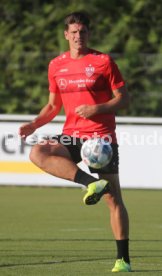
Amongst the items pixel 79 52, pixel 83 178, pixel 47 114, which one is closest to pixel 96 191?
pixel 83 178

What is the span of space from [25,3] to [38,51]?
2.81m

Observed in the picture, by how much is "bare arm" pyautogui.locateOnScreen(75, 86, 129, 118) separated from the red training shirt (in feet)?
0.24

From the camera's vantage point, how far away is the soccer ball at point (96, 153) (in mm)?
8922

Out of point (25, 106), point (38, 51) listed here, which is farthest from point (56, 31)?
point (25, 106)

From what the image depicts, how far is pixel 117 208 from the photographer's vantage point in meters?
9.31

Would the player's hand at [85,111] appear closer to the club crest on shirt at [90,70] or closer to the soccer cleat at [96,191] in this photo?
the club crest on shirt at [90,70]

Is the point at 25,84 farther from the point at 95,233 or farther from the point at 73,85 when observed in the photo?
the point at 73,85

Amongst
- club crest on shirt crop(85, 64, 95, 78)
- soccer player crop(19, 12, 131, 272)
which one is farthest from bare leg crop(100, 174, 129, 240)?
club crest on shirt crop(85, 64, 95, 78)

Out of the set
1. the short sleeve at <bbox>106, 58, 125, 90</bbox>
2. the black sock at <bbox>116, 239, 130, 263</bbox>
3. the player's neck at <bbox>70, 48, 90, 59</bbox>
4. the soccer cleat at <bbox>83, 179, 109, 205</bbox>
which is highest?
the player's neck at <bbox>70, 48, 90, 59</bbox>

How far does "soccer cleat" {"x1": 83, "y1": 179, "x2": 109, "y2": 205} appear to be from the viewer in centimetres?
875

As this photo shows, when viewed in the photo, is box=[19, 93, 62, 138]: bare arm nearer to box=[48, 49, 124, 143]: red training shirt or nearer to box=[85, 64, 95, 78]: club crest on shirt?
box=[48, 49, 124, 143]: red training shirt

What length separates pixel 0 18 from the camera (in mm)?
30062

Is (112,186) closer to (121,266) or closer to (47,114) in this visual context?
(121,266)

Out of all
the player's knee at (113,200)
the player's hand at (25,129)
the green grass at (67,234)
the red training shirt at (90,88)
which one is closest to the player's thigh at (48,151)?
the red training shirt at (90,88)
